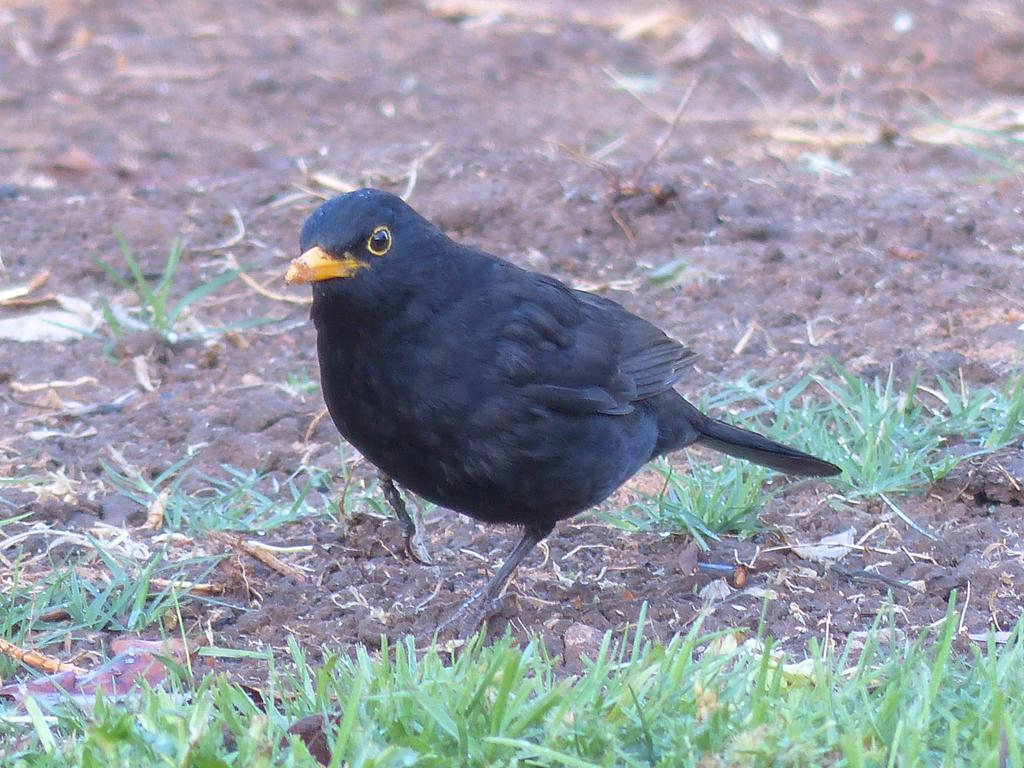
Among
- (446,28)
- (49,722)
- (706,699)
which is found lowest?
(446,28)

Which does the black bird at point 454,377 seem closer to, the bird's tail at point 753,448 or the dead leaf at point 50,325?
the bird's tail at point 753,448

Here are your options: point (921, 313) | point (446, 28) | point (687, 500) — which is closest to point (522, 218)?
point (921, 313)

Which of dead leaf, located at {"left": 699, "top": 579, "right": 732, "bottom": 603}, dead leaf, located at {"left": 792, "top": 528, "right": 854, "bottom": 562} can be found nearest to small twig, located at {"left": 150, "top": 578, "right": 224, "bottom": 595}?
dead leaf, located at {"left": 699, "top": 579, "right": 732, "bottom": 603}

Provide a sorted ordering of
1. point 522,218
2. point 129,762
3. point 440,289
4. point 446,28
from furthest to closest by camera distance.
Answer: point 446,28
point 522,218
point 440,289
point 129,762

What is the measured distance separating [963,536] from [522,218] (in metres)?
3.01

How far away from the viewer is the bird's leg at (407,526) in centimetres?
461

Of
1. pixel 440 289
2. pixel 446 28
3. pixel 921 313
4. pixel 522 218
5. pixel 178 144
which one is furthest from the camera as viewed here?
pixel 446 28

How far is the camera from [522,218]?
7.02 metres

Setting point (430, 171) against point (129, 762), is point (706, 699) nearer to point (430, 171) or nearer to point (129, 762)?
point (129, 762)

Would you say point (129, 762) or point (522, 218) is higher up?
point (129, 762)

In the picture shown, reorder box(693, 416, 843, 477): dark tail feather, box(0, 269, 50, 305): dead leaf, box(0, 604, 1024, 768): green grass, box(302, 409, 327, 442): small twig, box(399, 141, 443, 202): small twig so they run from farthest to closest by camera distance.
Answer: box(399, 141, 443, 202): small twig → box(0, 269, 50, 305): dead leaf → box(302, 409, 327, 442): small twig → box(693, 416, 843, 477): dark tail feather → box(0, 604, 1024, 768): green grass

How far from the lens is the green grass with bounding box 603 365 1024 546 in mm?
4840

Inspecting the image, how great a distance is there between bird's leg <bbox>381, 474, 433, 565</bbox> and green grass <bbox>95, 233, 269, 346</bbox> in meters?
1.81

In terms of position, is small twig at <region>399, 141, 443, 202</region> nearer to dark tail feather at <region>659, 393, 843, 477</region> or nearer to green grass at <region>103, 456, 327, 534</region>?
green grass at <region>103, 456, 327, 534</region>
